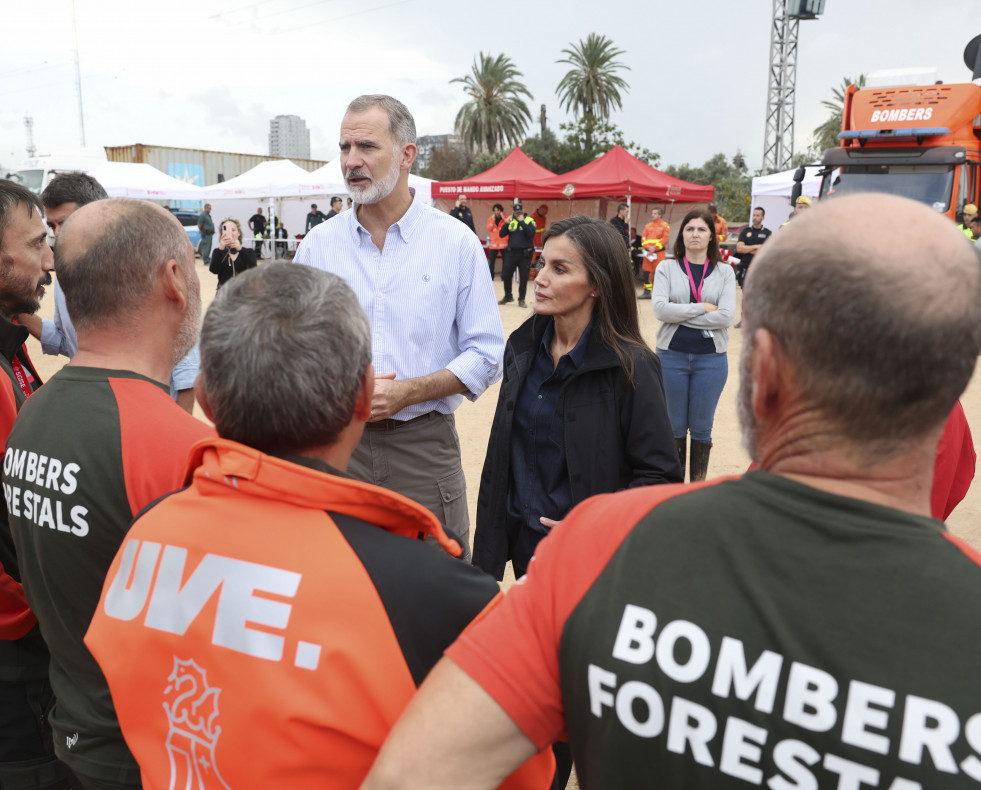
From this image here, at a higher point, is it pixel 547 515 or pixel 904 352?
pixel 904 352

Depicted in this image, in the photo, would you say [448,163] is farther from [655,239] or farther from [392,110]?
[392,110]

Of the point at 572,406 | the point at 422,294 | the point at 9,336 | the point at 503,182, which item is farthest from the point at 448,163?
the point at 9,336

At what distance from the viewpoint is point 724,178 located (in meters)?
52.7

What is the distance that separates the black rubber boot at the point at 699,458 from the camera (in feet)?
17.9

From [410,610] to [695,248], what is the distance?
468 cm

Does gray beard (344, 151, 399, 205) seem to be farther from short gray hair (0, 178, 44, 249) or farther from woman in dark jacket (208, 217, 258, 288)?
woman in dark jacket (208, 217, 258, 288)

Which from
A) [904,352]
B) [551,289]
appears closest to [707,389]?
[551,289]

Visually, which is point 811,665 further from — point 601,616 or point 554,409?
point 554,409

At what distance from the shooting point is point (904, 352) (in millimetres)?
900

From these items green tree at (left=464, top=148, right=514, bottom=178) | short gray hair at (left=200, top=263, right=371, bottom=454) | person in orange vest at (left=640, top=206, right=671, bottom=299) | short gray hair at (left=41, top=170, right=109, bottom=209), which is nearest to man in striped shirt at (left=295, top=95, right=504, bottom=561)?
short gray hair at (left=200, top=263, right=371, bottom=454)

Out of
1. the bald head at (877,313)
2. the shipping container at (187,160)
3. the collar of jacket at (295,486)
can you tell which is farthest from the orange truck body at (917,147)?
the shipping container at (187,160)

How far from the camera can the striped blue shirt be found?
9.98 ft

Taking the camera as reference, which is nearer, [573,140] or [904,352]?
[904,352]

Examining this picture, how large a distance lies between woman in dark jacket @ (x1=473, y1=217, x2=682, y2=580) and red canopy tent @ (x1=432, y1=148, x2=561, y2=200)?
17.6m
